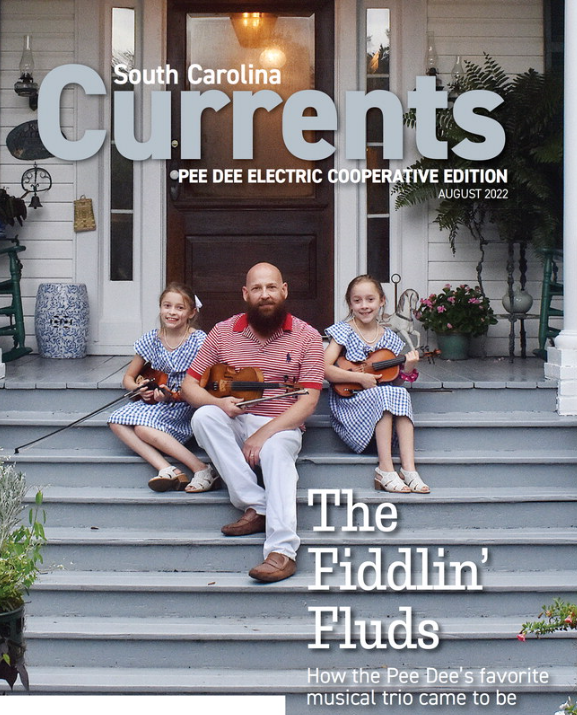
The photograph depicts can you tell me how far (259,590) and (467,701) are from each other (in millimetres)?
764

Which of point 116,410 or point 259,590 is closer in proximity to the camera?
point 259,590

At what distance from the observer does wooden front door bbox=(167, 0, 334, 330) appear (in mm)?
5590

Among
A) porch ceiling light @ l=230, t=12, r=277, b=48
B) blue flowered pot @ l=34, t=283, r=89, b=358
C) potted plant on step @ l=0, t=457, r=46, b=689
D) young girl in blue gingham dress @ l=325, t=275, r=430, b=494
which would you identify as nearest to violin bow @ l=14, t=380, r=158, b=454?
young girl in blue gingham dress @ l=325, t=275, r=430, b=494

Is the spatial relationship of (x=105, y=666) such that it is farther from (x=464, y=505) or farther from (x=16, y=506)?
(x=464, y=505)

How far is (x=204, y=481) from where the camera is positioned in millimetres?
3674

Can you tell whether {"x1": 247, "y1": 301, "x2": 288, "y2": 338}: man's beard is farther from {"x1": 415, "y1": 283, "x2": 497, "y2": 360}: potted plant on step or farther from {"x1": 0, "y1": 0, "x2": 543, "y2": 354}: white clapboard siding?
{"x1": 0, "y1": 0, "x2": 543, "y2": 354}: white clapboard siding

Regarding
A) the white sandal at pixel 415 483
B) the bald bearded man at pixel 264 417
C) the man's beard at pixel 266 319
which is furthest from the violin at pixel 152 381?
the white sandal at pixel 415 483

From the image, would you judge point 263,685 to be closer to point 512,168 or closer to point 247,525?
point 247,525

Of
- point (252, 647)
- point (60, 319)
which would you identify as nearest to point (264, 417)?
point (252, 647)

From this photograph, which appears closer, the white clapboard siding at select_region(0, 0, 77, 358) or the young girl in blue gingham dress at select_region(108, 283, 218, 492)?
the young girl in blue gingham dress at select_region(108, 283, 218, 492)

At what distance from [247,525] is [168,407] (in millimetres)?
699

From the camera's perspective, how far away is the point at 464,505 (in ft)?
11.9

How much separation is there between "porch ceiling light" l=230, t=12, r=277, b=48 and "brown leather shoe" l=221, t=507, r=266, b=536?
10.6 feet

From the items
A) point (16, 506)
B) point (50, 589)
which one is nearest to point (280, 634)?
point (50, 589)
